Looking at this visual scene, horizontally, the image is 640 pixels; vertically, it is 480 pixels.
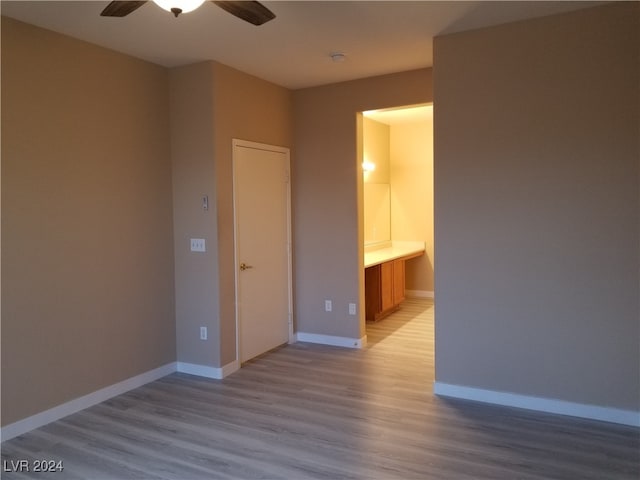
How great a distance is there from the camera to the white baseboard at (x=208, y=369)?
13.8 ft

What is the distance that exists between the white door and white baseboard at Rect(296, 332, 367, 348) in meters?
0.21

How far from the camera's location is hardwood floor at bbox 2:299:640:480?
8.80ft

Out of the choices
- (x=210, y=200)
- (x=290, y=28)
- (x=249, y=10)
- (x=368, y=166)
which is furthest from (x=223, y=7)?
(x=368, y=166)

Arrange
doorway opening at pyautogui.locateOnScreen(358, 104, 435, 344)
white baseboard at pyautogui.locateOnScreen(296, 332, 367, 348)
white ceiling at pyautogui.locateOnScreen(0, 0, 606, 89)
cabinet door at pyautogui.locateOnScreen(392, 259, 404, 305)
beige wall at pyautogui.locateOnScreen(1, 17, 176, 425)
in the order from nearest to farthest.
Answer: white ceiling at pyautogui.locateOnScreen(0, 0, 606, 89), beige wall at pyautogui.locateOnScreen(1, 17, 176, 425), white baseboard at pyautogui.locateOnScreen(296, 332, 367, 348), cabinet door at pyautogui.locateOnScreen(392, 259, 404, 305), doorway opening at pyautogui.locateOnScreen(358, 104, 435, 344)

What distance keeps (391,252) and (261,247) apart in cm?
278

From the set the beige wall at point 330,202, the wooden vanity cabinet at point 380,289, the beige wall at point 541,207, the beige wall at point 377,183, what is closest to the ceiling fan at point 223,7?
the beige wall at point 541,207

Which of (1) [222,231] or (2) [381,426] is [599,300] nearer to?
(2) [381,426]

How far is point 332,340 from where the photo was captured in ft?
16.8

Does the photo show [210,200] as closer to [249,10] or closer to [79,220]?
[79,220]

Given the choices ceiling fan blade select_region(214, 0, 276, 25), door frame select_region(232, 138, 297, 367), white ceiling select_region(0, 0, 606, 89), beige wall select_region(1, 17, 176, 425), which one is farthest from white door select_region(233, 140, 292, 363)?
ceiling fan blade select_region(214, 0, 276, 25)

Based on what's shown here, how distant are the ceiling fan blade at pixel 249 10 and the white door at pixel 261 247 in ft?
6.16

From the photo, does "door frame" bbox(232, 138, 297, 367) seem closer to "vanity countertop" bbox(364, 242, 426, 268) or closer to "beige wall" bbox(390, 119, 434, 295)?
"vanity countertop" bbox(364, 242, 426, 268)

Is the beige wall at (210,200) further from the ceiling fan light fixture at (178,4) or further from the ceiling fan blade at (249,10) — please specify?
the ceiling fan light fixture at (178,4)

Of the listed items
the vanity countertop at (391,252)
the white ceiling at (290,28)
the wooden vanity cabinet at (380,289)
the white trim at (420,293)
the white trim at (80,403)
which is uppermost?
the white ceiling at (290,28)
